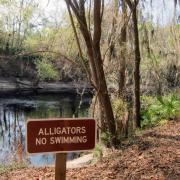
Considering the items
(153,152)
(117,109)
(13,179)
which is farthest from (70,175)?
(117,109)

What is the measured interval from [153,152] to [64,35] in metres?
7.04

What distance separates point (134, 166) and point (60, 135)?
246cm

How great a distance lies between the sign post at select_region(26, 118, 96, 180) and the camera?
362cm

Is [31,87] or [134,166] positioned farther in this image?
[31,87]

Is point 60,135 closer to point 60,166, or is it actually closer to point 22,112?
point 60,166

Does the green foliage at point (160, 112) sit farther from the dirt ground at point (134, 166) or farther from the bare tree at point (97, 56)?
the dirt ground at point (134, 166)

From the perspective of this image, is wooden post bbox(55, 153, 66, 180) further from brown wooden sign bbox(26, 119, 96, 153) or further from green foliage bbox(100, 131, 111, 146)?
green foliage bbox(100, 131, 111, 146)

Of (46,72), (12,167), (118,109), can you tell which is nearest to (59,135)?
(12,167)

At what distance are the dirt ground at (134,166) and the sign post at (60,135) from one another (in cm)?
184

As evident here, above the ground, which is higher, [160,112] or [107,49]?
[107,49]

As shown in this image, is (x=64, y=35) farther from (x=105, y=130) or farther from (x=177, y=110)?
(x=105, y=130)

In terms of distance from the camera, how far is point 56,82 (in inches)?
1875

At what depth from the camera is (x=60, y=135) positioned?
370 cm

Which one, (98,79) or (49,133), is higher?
(98,79)
